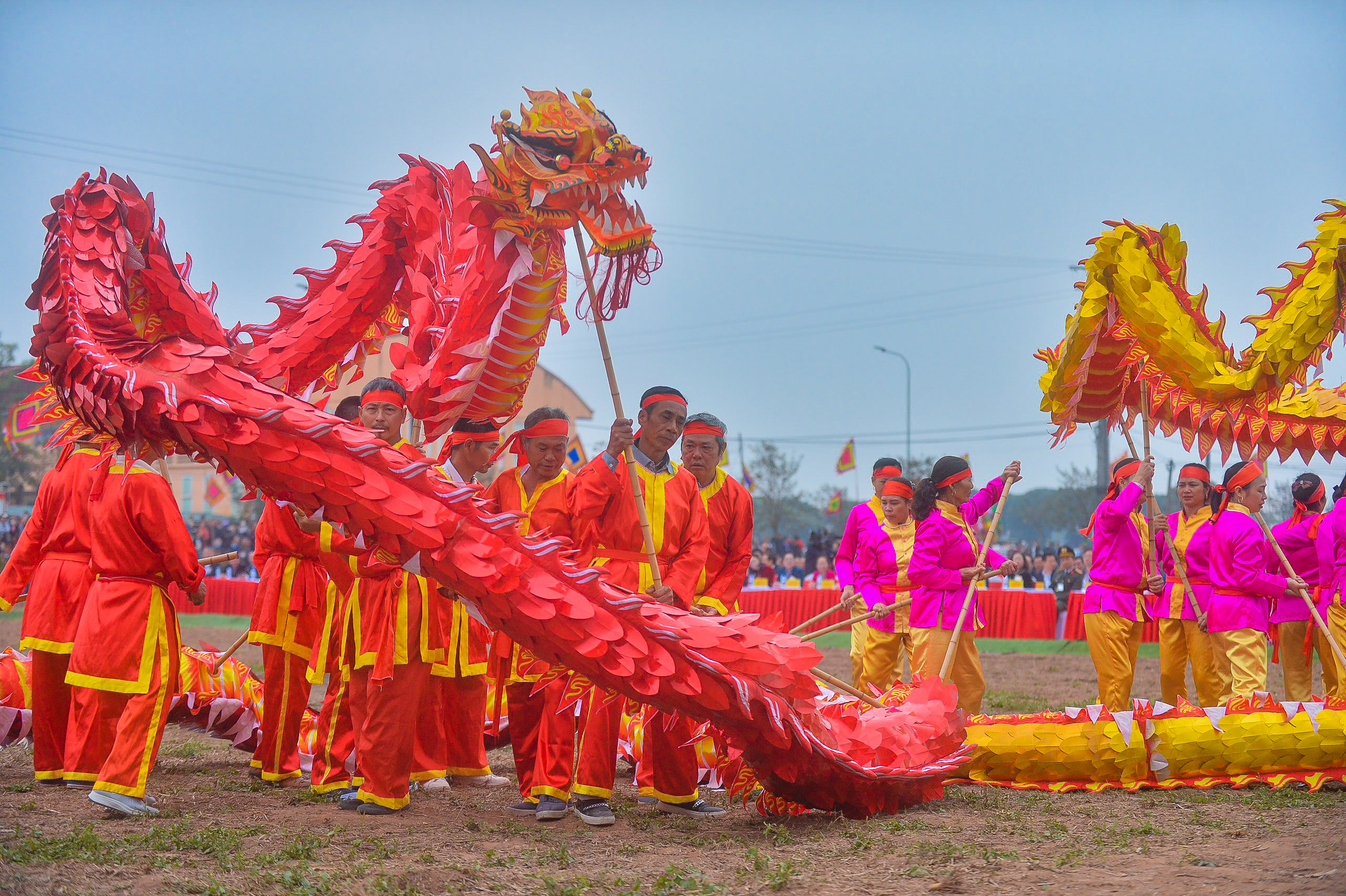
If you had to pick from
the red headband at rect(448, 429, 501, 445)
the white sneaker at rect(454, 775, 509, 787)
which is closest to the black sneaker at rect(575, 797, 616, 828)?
the white sneaker at rect(454, 775, 509, 787)

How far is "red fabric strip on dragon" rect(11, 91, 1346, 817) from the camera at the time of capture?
432 centimetres

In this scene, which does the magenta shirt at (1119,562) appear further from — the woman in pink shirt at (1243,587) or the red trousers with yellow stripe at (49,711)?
the red trousers with yellow stripe at (49,711)

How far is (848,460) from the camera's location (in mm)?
35844

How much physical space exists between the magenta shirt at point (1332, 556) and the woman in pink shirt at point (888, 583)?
2681 mm

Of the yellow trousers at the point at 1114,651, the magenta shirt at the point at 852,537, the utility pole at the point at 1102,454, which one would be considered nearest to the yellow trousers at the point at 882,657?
the magenta shirt at the point at 852,537

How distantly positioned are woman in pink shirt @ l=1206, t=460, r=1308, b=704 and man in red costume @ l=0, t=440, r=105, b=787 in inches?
250

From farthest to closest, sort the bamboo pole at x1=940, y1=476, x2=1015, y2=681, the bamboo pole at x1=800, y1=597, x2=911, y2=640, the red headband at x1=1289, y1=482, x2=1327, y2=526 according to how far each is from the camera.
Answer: the red headband at x1=1289, y1=482, x2=1327, y2=526 → the bamboo pole at x1=800, y1=597, x2=911, y2=640 → the bamboo pole at x1=940, y1=476, x2=1015, y2=681

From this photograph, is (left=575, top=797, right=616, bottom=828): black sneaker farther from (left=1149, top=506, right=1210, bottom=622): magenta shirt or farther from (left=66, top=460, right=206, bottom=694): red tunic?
(left=1149, top=506, right=1210, bottom=622): magenta shirt

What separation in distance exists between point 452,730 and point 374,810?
45.4 inches

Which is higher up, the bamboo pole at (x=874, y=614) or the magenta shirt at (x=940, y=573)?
the magenta shirt at (x=940, y=573)

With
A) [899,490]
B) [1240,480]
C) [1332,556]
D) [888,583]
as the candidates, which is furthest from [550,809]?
[1332,556]

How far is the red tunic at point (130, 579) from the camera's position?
4789 millimetres

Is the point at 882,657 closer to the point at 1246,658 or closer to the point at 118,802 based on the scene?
the point at 1246,658

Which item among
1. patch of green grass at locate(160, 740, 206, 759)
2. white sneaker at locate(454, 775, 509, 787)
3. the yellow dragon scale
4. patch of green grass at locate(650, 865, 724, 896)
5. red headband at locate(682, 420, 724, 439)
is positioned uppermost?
the yellow dragon scale
